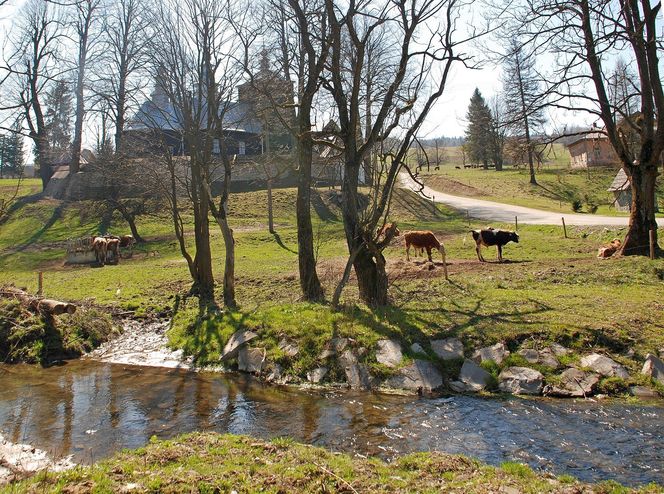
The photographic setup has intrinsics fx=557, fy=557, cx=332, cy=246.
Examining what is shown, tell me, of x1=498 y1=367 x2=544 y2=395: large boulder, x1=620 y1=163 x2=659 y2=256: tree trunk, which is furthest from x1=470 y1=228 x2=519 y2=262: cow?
x1=498 y1=367 x2=544 y2=395: large boulder

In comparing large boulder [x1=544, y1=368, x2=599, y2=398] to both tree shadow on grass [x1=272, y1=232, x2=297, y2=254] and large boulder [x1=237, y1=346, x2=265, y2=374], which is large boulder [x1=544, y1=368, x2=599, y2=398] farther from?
tree shadow on grass [x1=272, y1=232, x2=297, y2=254]

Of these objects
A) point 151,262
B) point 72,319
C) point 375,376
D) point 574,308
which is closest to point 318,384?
point 375,376

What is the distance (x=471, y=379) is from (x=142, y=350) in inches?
314

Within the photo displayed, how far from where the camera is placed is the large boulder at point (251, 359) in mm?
11525

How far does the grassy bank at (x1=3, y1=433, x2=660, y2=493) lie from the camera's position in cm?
538

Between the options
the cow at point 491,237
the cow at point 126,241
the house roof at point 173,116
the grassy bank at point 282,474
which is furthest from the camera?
the cow at point 126,241

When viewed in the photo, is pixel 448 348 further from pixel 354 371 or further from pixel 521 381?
pixel 354 371


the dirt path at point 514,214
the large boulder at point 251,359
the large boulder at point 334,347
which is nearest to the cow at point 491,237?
the dirt path at point 514,214

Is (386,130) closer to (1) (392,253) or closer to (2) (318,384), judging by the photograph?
(2) (318,384)

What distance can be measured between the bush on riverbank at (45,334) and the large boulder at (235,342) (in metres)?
3.90

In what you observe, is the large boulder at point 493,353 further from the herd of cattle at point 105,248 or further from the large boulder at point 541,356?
the herd of cattle at point 105,248

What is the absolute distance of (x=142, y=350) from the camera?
44.6 ft

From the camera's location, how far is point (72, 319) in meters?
14.6

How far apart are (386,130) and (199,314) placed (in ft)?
23.5
